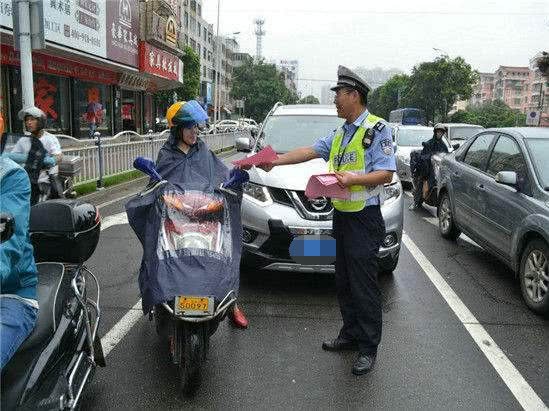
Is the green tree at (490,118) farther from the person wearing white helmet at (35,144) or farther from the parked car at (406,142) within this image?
the person wearing white helmet at (35,144)

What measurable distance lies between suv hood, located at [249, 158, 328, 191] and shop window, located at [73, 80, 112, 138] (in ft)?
55.0

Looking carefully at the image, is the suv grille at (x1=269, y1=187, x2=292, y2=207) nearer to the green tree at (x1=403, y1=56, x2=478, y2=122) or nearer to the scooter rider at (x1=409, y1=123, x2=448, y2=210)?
the scooter rider at (x1=409, y1=123, x2=448, y2=210)

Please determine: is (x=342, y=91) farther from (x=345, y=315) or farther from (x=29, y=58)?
(x=29, y=58)

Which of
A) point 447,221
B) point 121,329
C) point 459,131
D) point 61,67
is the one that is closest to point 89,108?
point 61,67

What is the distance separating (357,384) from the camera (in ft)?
11.3

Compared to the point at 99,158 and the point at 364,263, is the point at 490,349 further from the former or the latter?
the point at 99,158

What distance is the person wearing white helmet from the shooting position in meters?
6.00

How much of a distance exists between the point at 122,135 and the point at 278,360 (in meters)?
10.3

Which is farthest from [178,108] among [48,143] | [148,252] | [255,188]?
[48,143]

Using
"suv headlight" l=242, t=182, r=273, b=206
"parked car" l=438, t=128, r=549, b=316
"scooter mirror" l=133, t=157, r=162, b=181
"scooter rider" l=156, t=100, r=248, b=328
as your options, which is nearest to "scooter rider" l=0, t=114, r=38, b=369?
"scooter mirror" l=133, t=157, r=162, b=181

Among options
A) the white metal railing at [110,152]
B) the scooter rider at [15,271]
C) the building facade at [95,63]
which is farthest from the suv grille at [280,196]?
the building facade at [95,63]

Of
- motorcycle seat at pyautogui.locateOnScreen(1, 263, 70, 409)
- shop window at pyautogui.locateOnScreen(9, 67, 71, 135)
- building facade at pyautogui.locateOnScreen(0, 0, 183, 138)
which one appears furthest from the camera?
shop window at pyautogui.locateOnScreen(9, 67, 71, 135)

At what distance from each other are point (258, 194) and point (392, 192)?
1340 mm

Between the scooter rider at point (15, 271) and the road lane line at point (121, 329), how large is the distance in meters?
1.59
